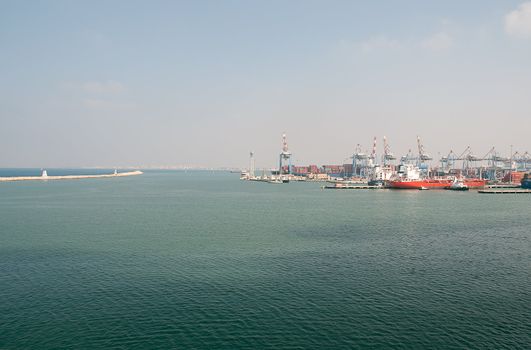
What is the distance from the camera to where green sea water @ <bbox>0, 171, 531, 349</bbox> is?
25.1 metres

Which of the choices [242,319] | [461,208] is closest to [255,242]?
[242,319]

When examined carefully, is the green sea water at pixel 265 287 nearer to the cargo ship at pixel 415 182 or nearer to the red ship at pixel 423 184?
the red ship at pixel 423 184

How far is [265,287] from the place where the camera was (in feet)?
113

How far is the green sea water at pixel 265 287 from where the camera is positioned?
987 inches

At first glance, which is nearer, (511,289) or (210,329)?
(210,329)

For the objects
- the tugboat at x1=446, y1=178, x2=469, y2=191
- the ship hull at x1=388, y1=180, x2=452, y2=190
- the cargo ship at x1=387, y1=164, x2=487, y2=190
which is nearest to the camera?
the tugboat at x1=446, y1=178, x2=469, y2=191

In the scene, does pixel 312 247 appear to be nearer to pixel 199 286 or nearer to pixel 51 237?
pixel 199 286

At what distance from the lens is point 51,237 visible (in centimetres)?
5741

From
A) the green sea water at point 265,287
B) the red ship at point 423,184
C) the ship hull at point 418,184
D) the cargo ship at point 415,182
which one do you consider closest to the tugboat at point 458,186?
the cargo ship at point 415,182

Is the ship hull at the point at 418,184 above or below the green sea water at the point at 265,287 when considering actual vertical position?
above

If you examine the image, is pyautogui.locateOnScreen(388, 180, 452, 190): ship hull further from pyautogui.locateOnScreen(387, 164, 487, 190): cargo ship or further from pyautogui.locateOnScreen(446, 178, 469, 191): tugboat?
pyautogui.locateOnScreen(446, 178, 469, 191): tugboat

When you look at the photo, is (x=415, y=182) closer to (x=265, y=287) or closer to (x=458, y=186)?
(x=458, y=186)

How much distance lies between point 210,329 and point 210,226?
42.8m

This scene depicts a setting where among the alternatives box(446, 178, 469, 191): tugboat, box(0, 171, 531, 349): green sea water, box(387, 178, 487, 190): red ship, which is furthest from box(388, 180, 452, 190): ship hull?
box(0, 171, 531, 349): green sea water
